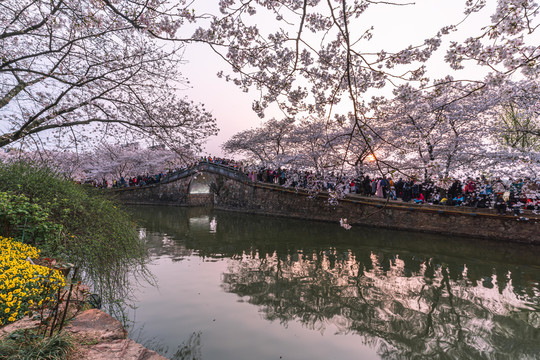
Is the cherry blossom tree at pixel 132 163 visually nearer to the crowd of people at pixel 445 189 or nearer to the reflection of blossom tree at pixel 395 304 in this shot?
the crowd of people at pixel 445 189

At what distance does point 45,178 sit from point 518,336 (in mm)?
10166

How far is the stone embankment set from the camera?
8.36 feet

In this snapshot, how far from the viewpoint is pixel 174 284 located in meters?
7.68

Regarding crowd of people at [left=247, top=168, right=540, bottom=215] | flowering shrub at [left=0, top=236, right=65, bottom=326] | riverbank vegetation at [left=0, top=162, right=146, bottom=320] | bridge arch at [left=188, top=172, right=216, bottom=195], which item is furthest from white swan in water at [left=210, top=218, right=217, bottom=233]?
flowering shrub at [left=0, top=236, right=65, bottom=326]

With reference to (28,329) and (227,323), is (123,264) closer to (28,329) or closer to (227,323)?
(227,323)

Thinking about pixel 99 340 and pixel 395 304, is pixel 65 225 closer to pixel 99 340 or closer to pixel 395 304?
pixel 99 340

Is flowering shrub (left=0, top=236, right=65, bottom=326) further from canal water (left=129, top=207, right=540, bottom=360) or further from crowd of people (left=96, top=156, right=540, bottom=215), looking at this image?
crowd of people (left=96, top=156, right=540, bottom=215)

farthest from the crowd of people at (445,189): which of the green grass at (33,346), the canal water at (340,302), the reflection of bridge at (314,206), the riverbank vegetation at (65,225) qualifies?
the green grass at (33,346)

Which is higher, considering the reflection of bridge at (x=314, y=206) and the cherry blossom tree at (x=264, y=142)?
the cherry blossom tree at (x=264, y=142)

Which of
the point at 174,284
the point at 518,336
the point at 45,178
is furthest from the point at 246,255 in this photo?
the point at 518,336

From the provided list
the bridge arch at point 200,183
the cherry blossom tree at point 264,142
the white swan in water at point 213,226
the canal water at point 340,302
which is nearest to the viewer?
the canal water at point 340,302

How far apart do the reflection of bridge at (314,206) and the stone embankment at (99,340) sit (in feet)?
11.4

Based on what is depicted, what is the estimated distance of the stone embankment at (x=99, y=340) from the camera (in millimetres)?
2549

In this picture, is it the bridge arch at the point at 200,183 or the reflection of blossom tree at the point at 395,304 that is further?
the bridge arch at the point at 200,183
